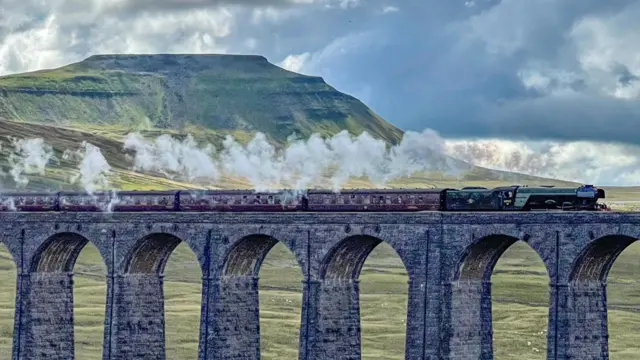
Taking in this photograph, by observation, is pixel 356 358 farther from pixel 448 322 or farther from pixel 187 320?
pixel 187 320

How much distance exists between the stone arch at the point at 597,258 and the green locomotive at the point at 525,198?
3.46 metres

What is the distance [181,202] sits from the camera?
8081 cm

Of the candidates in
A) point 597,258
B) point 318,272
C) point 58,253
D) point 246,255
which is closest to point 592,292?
point 597,258

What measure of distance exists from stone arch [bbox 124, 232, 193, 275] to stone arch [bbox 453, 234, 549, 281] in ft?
64.4

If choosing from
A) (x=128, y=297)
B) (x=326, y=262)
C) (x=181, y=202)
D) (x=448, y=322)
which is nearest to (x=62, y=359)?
(x=128, y=297)

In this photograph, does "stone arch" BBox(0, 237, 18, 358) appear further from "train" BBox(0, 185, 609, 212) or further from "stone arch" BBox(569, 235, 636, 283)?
"stone arch" BBox(569, 235, 636, 283)

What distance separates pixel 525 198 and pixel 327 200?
12.3 m

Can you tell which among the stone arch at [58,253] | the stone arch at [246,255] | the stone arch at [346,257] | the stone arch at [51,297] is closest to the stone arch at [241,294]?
the stone arch at [246,255]

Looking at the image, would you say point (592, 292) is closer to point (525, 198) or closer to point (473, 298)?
→ point (525, 198)

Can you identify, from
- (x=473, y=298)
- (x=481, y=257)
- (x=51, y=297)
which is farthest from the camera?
(x=51, y=297)

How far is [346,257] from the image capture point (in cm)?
7244

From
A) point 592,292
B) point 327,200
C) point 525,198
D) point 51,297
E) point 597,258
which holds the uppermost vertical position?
point 327,200

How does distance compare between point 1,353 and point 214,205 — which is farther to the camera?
point 1,353

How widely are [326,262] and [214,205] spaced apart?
1076 cm
